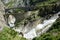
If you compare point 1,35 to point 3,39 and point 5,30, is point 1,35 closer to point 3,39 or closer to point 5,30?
point 3,39

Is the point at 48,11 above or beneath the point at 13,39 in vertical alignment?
beneath

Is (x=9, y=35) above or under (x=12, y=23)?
above

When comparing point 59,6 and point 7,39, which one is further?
point 59,6

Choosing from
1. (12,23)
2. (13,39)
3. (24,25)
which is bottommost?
(12,23)

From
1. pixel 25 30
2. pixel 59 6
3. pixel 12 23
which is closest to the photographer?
pixel 25 30

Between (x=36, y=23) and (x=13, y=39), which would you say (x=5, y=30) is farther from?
(x=36, y=23)

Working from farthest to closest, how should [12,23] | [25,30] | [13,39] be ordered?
[12,23]
[25,30]
[13,39]

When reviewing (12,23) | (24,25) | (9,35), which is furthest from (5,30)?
(12,23)

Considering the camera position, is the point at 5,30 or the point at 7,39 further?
the point at 5,30

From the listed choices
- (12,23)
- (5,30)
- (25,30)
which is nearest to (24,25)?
(25,30)
